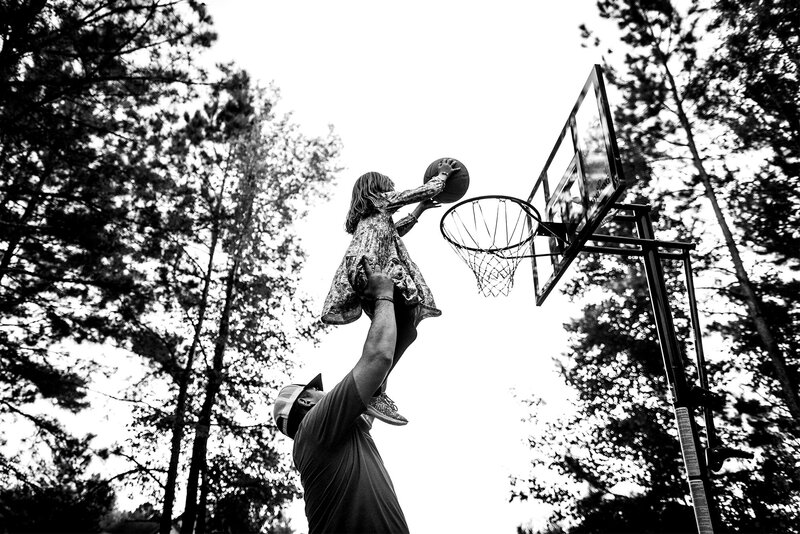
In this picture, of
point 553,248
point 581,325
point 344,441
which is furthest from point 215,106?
point 581,325

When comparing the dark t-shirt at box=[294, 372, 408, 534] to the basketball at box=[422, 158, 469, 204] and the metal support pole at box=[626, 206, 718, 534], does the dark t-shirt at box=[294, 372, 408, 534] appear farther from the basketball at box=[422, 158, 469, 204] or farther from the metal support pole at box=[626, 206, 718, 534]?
the metal support pole at box=[626, 206, 718, 534]

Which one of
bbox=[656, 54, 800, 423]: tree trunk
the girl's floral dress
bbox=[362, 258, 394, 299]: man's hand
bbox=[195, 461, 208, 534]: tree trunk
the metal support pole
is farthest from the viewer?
bbox=[195, 461, 208, 534]: tree trunk

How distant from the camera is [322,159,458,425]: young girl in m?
2.81

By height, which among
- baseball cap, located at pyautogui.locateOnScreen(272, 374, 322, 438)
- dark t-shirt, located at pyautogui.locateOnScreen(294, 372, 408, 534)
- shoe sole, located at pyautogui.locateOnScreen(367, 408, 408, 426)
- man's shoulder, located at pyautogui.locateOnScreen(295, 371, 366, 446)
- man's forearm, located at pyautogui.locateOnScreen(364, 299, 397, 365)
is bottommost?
dark t-shirt, located at pyautogui.locateOnScreen(294, 372, 408, 534)

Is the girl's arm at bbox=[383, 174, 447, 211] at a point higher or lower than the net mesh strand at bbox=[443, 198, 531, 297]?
lower

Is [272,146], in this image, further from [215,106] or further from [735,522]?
[735,522]

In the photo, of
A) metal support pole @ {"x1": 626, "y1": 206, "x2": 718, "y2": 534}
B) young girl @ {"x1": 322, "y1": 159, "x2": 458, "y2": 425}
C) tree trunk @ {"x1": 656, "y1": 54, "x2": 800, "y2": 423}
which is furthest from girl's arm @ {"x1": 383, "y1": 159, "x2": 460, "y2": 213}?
tree trunk @ {"x1": 656, "y1": 54, "x2": 800, "y2": 423}

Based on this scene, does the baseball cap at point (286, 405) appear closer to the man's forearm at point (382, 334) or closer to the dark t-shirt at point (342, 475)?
the dark t-shirt at point (342, 475)

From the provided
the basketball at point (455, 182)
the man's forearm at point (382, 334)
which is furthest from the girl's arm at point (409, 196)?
Answer: the man's forearm at point (382, 334)

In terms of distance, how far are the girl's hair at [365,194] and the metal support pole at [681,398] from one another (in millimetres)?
4132

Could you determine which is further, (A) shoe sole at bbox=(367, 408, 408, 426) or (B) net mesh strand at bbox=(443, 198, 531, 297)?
(B) net mesh strand at bbox=(443, 198, 531, 297)

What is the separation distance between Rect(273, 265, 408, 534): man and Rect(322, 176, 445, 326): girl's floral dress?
0.68ft

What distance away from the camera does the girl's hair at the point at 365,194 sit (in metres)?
3.17

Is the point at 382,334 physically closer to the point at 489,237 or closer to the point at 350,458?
the point at 350,458
